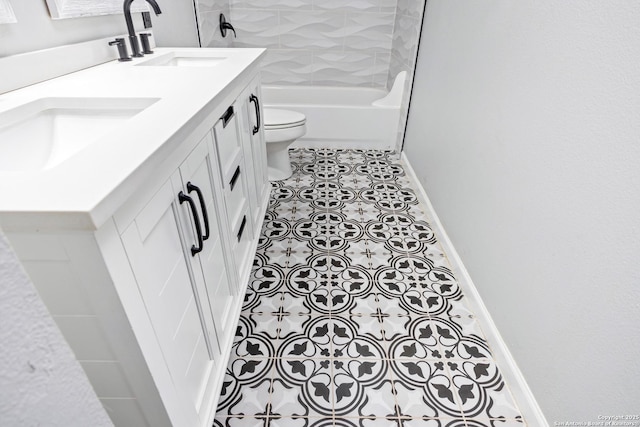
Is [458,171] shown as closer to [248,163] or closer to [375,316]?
[375,316]

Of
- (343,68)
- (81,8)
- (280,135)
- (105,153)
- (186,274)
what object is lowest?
(280,135)

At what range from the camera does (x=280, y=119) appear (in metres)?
2.24

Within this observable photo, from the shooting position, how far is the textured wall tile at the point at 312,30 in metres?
3.18

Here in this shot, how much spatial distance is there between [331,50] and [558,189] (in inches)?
112

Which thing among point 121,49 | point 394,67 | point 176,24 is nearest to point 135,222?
point 121,49

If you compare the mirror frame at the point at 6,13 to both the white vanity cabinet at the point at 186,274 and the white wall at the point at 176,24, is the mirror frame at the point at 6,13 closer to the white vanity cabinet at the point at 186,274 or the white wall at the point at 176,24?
the white vanity cabinet at the point at 186,274

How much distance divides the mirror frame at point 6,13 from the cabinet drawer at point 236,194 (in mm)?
769

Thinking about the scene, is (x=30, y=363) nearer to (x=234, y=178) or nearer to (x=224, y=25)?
(x=234, y=178)

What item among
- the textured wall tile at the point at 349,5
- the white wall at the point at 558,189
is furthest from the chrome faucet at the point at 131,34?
the textured wall tile at the point at 349,5

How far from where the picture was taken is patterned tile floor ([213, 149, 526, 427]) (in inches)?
44.7

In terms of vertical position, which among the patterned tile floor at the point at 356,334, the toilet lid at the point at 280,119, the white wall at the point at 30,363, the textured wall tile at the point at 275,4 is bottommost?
the patterned tile floor at the point at 356,334

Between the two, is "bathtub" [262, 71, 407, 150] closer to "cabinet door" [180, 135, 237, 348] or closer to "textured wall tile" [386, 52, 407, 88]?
"textured wall tile" [386, 52, 407, 88]

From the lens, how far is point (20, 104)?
2.97ft

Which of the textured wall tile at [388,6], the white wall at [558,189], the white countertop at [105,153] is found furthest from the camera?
the textured wall tile at [388,6]
